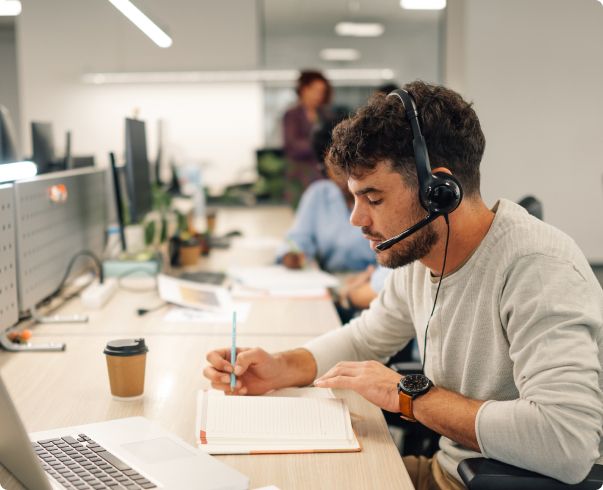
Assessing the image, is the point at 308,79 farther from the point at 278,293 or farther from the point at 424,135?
the point at 424,135

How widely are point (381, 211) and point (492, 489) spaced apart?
0.50 metres

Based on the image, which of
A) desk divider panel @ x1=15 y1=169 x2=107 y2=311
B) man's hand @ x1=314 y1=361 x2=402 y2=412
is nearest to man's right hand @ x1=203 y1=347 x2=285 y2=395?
man's hand @ x1=314 y1=361 x2=402 y2=412

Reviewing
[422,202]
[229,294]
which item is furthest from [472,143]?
[229,294]

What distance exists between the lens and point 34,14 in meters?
6.17

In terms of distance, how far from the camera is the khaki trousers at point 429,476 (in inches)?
49.3

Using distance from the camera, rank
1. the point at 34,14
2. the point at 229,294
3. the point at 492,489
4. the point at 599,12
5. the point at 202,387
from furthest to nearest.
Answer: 1. the point at 34,14
2. the point at 599,12
3. the point at 229,294
4. the point at 202,387
5. the point at 492,489

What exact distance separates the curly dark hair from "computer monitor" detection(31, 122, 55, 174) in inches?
66.5

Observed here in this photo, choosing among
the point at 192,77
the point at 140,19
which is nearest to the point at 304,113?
the point at 192,77

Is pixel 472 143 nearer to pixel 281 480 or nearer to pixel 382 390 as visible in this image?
pixel 382 390

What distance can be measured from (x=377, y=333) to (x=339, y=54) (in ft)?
25.1

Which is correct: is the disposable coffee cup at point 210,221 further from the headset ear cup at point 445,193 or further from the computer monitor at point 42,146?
the headset ear cup at point 445,193

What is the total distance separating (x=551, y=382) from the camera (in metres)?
0.99

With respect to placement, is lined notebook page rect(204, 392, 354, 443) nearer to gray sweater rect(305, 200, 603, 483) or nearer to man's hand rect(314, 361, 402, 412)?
man's hand rect(314, 361, 402, 412)

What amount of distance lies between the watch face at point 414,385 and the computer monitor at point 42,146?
185 cm
